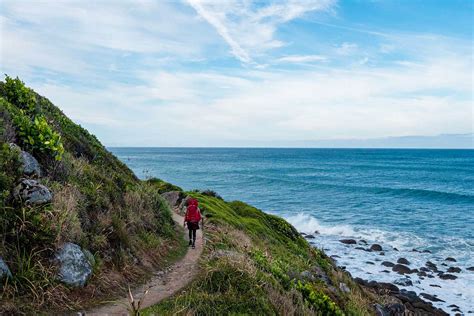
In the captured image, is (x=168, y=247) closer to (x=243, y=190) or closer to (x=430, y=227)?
(x=430, y=227)

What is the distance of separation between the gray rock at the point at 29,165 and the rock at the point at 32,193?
68cm

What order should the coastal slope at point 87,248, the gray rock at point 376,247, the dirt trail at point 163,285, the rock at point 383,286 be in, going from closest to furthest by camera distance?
the coastal slope at point 87,248 < the dirt trail at point 163,285 < the rock at point 383,286 < the gray rock at point 376,247

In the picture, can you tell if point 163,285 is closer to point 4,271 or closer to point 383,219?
point 4,271

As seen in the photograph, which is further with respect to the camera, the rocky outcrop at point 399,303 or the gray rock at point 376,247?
the gray rock at point 376,247

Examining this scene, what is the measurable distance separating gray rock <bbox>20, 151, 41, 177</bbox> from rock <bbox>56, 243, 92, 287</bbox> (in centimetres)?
247

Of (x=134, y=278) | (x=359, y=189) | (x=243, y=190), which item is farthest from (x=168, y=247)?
(x=359, y=189)

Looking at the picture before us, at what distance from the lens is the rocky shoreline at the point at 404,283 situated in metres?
19.9

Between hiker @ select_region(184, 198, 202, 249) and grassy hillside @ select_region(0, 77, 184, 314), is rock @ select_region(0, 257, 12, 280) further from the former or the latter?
hiker @ select_region(184, 198, 202, 249)

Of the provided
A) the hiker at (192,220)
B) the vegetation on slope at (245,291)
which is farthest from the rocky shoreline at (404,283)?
the hiker at (192,220)

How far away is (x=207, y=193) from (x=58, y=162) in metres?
19.9

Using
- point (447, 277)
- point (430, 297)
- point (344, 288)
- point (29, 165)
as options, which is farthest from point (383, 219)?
point (29, 165)

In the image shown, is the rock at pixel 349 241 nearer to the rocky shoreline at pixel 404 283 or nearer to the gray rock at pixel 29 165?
the rocky shoreline at pixel 404 283

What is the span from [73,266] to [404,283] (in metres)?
24.4

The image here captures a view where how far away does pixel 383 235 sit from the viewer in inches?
1491
